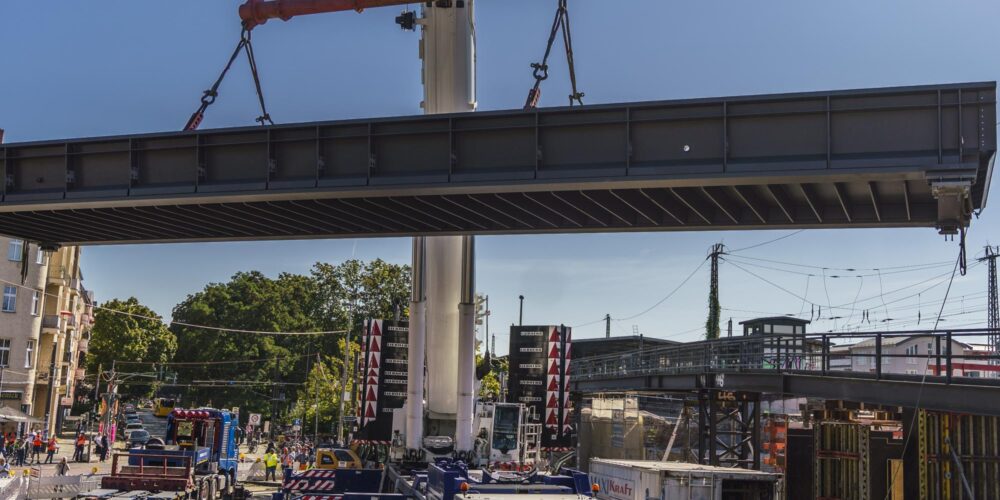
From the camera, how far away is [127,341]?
87312 mm

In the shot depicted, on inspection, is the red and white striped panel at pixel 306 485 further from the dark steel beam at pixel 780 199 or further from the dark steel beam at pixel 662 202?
the dark steel beam at pixel 780 199

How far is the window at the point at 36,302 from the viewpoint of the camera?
59.1 m

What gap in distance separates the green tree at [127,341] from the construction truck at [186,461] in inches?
2347

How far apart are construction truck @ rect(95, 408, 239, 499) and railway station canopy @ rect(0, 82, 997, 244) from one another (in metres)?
5.74

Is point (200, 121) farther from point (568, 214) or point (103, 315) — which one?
point (103, 315)

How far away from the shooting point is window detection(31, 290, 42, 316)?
59144mm

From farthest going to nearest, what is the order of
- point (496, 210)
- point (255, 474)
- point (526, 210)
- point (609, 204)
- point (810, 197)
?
point (255, 474) < point (496, 210) < point (526, 210) < point (609, 204) < point (810, 197)

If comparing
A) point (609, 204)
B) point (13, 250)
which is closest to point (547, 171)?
point (609, 204)

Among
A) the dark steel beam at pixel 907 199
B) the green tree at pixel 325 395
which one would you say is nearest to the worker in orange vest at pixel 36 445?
the green tree at pixel 325 395

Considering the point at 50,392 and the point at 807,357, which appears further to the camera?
the point at 50,392

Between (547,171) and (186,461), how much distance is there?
12646mm

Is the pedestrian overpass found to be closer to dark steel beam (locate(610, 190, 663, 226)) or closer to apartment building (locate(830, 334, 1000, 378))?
apartment building (locate(830, 334, 1000, 378))

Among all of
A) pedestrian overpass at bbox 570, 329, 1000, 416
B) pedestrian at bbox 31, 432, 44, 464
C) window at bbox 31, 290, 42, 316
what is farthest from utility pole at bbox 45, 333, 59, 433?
pedestrian overpass at bbox 570, 329, 1000, 416

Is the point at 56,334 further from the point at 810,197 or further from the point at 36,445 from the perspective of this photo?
the point at 810,197
